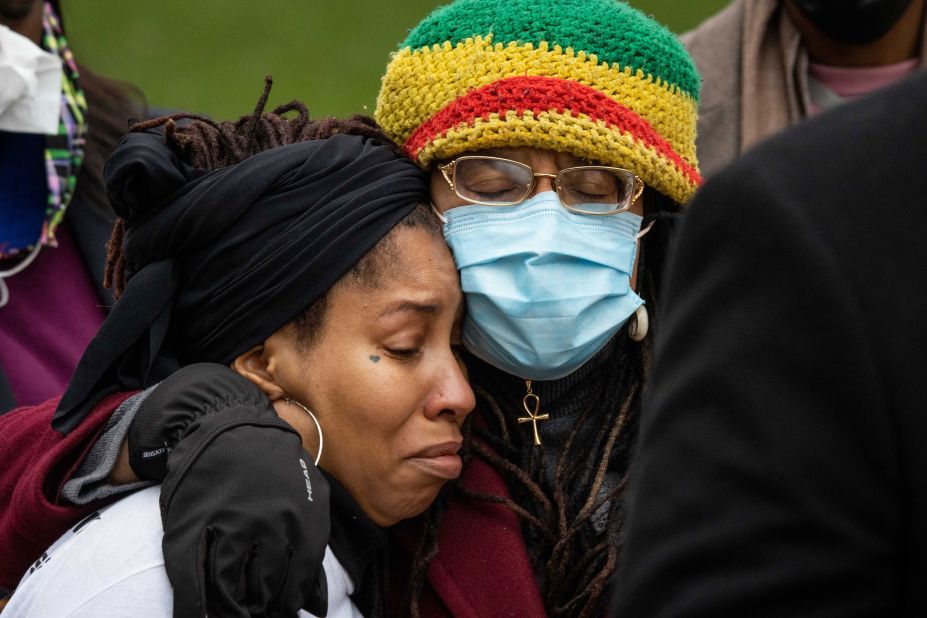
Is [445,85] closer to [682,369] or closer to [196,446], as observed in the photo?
[196,446]

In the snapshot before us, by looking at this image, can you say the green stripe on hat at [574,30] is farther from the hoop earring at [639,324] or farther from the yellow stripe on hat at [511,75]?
the hoop earring at [639,324]

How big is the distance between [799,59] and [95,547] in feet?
8.93

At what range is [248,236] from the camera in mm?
2316

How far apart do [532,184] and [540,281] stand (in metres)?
0.19

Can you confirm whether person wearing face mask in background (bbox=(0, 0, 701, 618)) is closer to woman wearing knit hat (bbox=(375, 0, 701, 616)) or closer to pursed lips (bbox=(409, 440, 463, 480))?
woman wearing knit hat (bbox=(375, 0, 701, 616))

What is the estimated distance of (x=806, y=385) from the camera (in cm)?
101

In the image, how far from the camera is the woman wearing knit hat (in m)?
2.32

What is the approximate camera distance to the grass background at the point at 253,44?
27.1 ft

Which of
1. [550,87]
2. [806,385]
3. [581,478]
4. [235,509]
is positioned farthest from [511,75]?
[806,385]

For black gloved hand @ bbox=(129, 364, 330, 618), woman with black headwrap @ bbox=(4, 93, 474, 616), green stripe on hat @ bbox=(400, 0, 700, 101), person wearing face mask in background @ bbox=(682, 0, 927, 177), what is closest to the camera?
black gloved hand @ bbox=(129, 364, 330, 618)

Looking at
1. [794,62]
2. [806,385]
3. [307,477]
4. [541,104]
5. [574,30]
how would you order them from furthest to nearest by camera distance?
[794,62] < [574,30] < [541,104] < [307,477] < [806,385]

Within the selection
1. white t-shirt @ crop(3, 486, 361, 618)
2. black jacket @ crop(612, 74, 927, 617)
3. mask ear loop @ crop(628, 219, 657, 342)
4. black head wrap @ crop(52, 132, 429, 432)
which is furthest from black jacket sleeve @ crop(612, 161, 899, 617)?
mask ear loop @ crop(628, 219, 657, 342)

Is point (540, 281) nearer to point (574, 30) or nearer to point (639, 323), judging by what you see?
point (639, 323)

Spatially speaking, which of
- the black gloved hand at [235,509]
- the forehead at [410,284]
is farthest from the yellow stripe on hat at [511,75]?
the black gloved hand at [235,509]
